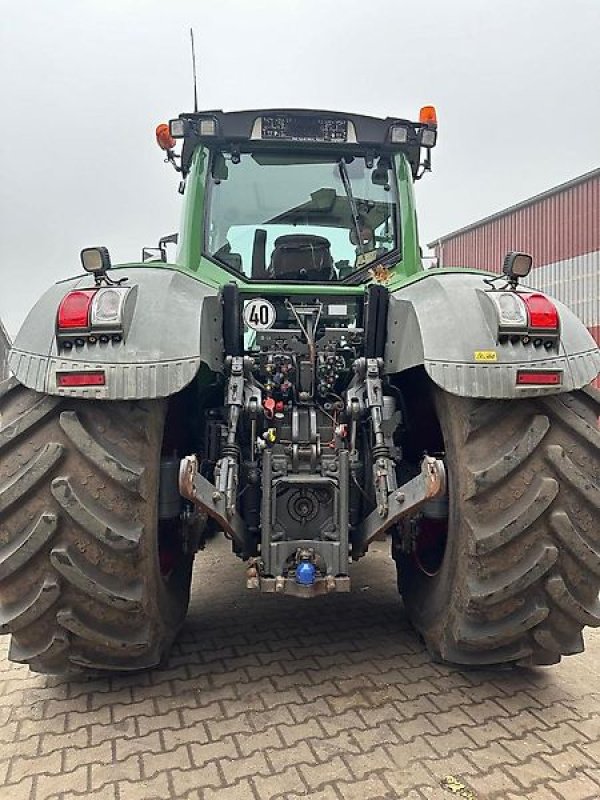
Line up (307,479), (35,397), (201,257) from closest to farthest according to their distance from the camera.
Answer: (35,397) < (307,479) < (201,257)

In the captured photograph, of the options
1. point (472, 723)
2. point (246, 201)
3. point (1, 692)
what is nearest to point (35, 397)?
point (1, 692)

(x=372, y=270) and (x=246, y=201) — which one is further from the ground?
(x=246, y=201)

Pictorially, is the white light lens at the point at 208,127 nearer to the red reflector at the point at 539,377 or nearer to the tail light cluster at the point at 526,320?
the tail light cluster at the point at 526,320

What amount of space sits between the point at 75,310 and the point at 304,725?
5.96ft

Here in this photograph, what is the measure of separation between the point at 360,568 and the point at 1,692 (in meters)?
2.52

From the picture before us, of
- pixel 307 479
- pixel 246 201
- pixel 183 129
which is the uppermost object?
pixel 183 129

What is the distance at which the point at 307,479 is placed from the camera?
9.50ft

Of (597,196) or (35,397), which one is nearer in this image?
(35,397)

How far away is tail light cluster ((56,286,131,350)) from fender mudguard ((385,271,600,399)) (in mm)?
1163

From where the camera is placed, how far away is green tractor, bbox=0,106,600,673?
2.49m

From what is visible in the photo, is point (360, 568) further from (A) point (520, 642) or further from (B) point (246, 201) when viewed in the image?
(B) point (246, 201)

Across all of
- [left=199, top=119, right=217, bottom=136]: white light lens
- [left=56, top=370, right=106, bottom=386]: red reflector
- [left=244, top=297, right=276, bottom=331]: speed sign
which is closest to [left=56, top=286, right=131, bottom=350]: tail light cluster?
[left=56, top=370, right=106, bottom=386]: red reflector

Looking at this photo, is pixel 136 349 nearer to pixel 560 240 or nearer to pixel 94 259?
pixel 94 259

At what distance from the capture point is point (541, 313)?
2.59m
